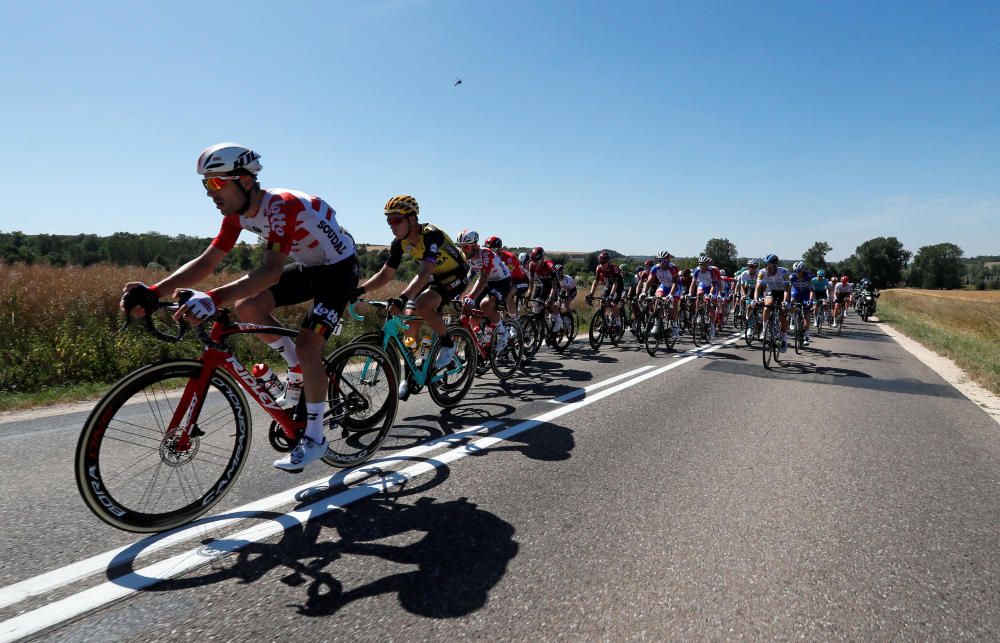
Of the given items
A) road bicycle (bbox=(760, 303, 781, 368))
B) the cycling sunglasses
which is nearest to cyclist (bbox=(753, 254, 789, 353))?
road bicycle (bbox=(760, 303, 781, 368))

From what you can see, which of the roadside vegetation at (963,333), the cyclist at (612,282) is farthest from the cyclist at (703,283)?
the roadside vegetation at (963,333)

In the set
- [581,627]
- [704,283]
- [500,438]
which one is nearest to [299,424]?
[500,438]

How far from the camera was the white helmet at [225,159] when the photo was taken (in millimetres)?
2912

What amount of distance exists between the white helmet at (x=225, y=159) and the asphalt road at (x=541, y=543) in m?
1.96

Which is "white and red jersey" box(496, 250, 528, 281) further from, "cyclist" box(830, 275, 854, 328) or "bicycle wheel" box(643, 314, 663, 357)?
"cyclist" box(830, 275, 854, 328)

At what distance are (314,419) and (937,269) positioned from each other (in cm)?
16482

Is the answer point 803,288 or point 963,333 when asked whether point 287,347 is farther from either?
point 963,333

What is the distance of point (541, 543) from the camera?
109 inches

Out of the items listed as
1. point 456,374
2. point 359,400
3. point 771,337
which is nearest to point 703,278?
point 771,337

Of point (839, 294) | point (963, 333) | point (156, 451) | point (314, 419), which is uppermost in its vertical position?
point (839, 294)

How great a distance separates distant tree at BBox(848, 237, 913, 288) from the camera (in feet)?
406

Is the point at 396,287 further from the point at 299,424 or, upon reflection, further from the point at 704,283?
the point at 299,424

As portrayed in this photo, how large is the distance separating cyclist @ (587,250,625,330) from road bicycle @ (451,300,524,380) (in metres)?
4.66

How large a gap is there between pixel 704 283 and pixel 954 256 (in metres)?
163
